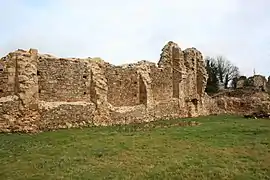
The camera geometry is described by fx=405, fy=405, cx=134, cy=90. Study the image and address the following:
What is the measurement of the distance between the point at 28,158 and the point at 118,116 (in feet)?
29.7

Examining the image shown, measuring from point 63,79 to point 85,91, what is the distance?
135cm

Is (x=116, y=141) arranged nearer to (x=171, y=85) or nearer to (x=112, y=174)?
(x=112, y=174)

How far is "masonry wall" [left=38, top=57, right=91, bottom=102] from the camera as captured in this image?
55.2ft

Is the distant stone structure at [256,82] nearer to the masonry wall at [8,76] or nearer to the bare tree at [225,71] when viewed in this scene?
the bare tree at [225,71]

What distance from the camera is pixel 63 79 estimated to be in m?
17.4

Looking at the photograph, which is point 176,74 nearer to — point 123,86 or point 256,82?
point 123,86

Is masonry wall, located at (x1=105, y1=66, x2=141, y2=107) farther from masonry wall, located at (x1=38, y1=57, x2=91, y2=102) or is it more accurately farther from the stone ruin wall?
masonry wall, located at (x1=38, y1=57, x2=91, y2=102)

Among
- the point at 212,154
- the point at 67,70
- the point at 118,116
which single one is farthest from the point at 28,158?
the point at 118,116

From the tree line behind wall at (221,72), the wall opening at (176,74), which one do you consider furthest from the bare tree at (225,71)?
the wall opening at (176,74)

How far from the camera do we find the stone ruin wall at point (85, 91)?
1580cm

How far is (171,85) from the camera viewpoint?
25062 mm

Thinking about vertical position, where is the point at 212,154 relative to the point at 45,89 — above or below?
below

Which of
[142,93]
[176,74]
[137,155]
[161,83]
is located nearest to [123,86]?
[142,93]

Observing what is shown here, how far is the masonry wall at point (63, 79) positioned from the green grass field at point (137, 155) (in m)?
2.37
